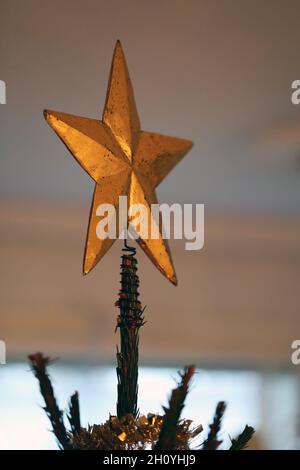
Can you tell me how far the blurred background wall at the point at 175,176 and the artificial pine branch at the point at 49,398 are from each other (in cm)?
107

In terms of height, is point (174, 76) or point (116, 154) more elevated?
point (174, 76)

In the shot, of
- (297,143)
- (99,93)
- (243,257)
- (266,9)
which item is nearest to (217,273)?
(243,257)

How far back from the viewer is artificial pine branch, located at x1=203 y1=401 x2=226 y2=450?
56 cm

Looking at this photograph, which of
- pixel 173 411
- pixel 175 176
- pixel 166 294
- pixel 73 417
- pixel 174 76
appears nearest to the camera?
pixel 173 411

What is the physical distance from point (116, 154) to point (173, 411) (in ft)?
1.10

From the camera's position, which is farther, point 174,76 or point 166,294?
point 166,294

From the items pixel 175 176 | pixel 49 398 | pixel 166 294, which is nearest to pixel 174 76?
pixel 175 176

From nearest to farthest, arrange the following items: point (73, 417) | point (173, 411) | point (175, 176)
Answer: point (173, 411)
point (73, 417)
point (175, 176)

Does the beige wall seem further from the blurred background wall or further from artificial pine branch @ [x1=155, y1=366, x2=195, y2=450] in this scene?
artificial pine branch @ [x1=155, y1=366, x2=195, y2=450]

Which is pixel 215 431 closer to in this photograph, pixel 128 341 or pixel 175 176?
pixel 128 341

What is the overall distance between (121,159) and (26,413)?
85.6 inches

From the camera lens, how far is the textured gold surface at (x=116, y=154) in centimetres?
73

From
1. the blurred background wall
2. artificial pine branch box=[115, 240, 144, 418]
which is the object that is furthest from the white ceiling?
artificial pine branch box=[115, 240, 144, 418]

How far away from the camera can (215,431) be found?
58 centimetres
